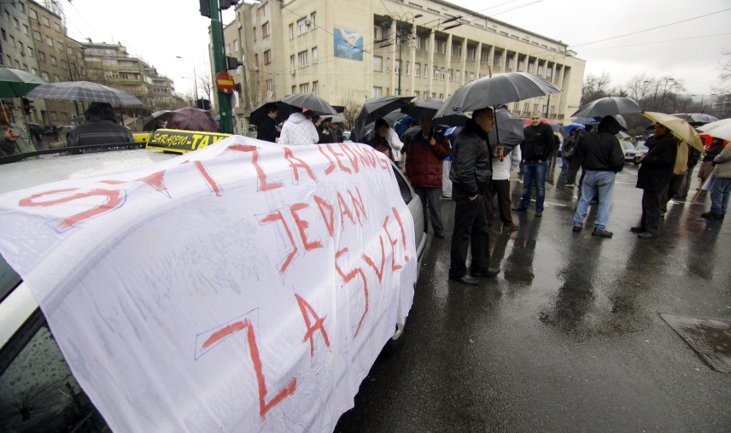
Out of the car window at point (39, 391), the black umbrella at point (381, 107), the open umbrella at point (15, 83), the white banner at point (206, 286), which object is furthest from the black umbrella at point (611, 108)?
the open umbrella at point (15, 83)

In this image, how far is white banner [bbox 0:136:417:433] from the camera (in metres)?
0.86

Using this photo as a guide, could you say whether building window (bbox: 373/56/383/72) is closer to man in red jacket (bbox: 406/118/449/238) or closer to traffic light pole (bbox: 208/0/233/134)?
traffic light pole (bbox: 208/0/233/134)

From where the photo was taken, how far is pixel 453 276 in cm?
411

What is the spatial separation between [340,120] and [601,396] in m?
9.64

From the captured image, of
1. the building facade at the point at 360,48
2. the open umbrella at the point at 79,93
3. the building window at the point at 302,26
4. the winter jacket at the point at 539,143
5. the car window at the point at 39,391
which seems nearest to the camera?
the car window at the point at 39,391

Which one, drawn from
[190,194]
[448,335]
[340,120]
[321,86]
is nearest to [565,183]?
[340,120]

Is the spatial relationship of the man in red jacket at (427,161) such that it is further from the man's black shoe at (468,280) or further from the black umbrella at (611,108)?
the black umbrella at (611,108)

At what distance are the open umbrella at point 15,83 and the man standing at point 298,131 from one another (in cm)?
419

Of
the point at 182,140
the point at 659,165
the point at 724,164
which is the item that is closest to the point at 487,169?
the point at 182,140

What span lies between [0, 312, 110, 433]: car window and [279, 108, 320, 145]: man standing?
14.9 ft

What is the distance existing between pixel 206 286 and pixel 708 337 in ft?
13.4

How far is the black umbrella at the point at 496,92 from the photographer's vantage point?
3.40 meters

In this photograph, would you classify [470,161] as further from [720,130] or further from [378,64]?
[378,64]

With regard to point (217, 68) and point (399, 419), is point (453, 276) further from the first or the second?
point (217, 68)
